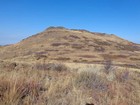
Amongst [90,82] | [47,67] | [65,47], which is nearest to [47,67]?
[47,67]

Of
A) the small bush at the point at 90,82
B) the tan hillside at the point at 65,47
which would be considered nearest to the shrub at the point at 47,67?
the small bush at the point at 90,82

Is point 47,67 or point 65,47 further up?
point 65,47

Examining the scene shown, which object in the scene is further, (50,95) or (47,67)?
(47,67)

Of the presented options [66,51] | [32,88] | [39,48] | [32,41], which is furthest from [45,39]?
[32,88]

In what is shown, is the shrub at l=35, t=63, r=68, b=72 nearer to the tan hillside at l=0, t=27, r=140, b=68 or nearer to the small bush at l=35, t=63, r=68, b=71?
the small bush at l=35, t=63, r=68, b=71

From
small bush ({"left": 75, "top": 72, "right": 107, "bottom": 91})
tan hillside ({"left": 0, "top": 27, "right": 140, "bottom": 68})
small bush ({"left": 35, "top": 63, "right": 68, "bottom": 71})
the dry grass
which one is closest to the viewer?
the dry grass

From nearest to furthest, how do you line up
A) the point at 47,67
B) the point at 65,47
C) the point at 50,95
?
1. the point at 50,95
2. the point at 47,67
3. the point at 65,47

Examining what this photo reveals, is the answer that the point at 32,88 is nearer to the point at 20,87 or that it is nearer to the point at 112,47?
the point at 20,87

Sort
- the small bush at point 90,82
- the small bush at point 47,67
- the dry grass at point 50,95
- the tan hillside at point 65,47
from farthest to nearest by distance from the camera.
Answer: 1. the tan hillside at point 65,47
2. the small bush at point 47,67
3. the small bush at point 90,82
4. the dry grass at point 50,95

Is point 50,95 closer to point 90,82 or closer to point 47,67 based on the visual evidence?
point 90,82

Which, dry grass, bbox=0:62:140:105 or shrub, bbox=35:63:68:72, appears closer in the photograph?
dry grass, bbox=0:62:140:105

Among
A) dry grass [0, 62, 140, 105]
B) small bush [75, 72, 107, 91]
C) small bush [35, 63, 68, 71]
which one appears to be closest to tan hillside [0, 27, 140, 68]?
small bush [35, 63, 68, 71]

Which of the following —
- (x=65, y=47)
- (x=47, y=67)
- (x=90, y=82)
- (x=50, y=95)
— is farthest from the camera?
(x=65, y=47)

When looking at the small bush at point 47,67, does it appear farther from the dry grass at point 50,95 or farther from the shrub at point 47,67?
the dry grass at point 50,95
